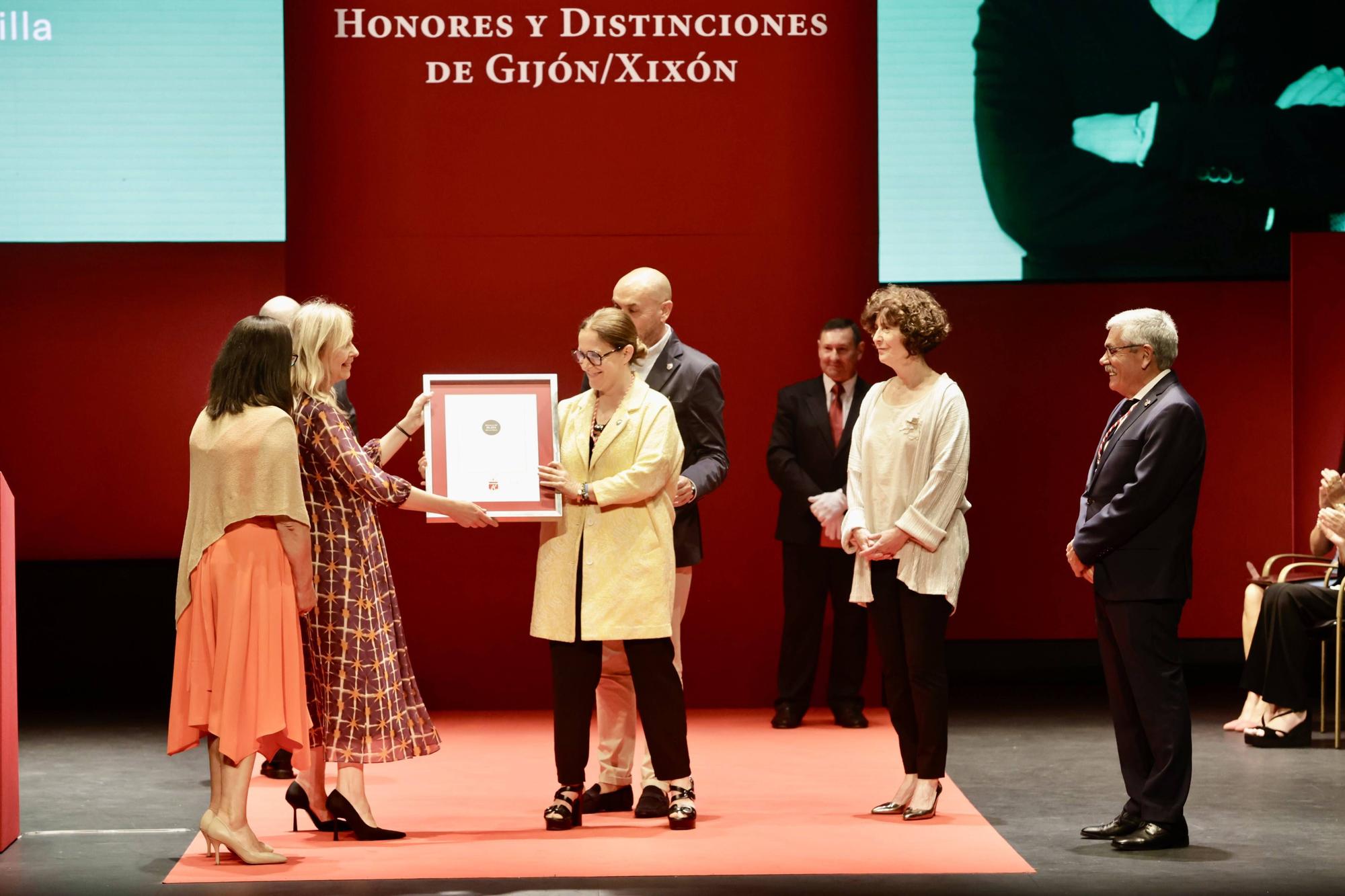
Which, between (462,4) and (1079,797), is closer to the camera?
(1079,797)

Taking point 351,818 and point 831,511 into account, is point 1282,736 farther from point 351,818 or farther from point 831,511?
point 351,818

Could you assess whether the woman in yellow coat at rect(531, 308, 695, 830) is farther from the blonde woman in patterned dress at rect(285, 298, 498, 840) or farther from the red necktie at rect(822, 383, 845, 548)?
the red necktie at rect(822, 383, 845, 548)

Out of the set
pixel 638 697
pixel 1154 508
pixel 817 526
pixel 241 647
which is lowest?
pixel 638 697

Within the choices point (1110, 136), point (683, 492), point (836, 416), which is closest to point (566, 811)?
point (683, 492)

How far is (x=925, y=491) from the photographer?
4.49 m

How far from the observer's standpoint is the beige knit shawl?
3994mm

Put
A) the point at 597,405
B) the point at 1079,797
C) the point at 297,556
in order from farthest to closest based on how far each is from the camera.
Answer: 1. the point at 1079,797
2. the point at 597,405
3. the point at 297,556

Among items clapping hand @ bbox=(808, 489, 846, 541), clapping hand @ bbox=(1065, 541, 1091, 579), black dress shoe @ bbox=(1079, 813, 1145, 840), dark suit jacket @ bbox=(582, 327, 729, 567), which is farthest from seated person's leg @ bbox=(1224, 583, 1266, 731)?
dark suit jacket @ bbox=(582, 327, 729, 567)

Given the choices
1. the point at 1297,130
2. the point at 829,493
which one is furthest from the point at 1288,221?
the point at 829,493

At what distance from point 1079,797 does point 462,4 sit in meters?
4.24

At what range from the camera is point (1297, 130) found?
7.89 meters

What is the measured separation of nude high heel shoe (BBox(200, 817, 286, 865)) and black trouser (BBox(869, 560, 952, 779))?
182cm

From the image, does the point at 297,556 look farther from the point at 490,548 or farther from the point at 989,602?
the point at 989,602

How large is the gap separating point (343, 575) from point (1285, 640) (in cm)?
387
